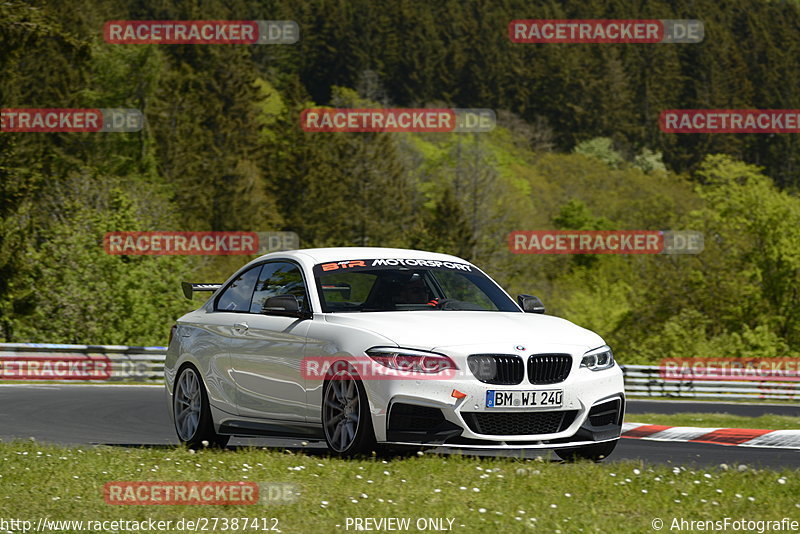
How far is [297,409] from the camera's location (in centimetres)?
973

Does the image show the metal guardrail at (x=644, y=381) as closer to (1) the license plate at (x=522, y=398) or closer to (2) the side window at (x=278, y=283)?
(2) the side window at (x=278, y=283)

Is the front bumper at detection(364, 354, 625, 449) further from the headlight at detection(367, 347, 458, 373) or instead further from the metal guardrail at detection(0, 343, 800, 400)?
the metal guardrail at detection(0, 343, 800, 400)

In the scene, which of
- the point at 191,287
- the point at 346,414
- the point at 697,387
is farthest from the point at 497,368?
the point at 697,387

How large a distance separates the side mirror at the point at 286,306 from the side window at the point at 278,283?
340mm

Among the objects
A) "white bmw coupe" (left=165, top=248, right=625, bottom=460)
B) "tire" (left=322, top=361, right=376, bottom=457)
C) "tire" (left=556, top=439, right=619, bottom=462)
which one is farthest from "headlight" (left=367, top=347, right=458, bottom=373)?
"tire" (left=556, top=439, right=619, bottom=462)

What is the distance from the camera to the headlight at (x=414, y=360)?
8.80 meters

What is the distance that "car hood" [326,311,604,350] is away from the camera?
29.3 feet

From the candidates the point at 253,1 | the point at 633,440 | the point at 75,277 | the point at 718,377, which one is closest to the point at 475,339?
the point at 633,440

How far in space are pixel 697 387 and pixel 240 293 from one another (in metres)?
27.5

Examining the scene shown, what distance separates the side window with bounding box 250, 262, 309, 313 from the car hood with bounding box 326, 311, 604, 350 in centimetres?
77

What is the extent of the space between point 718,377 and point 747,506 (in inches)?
1193

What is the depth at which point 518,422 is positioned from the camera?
896 centimetres

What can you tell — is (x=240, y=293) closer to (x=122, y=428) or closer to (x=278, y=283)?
(x=278, y=283)

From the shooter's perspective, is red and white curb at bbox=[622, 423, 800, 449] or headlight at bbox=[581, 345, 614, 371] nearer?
headlight at bbox=[581, 345, 614, 371]
